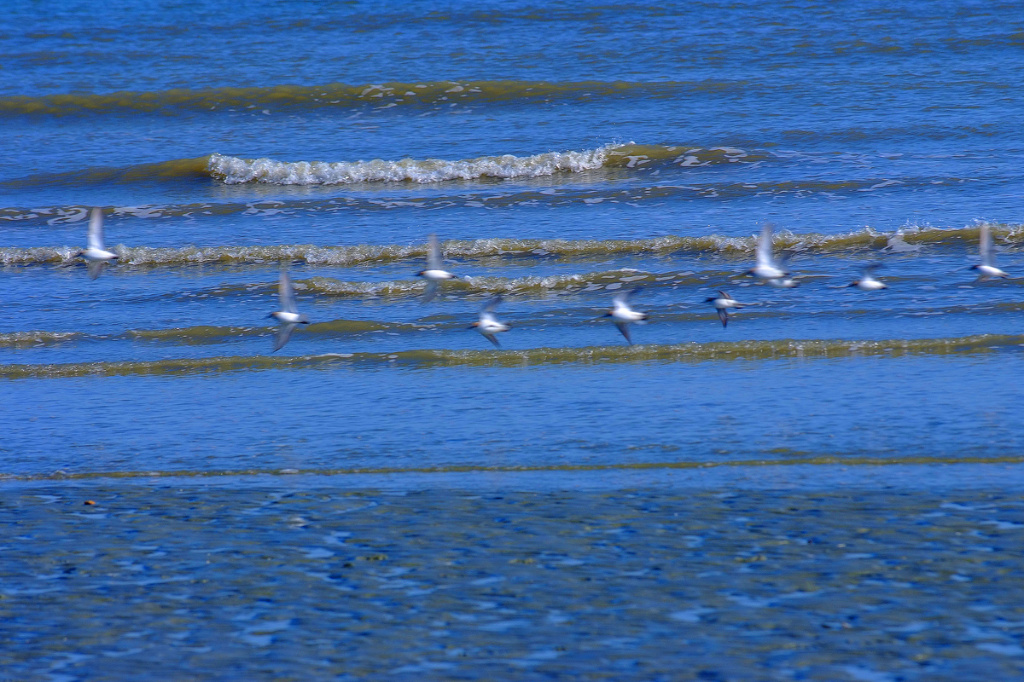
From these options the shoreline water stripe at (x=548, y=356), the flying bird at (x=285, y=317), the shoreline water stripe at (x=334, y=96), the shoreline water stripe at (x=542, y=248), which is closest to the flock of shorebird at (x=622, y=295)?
the flying bird at (x=285, y=317)

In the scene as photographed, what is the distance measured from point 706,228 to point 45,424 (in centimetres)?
660

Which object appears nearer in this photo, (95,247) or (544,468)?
(544,468)

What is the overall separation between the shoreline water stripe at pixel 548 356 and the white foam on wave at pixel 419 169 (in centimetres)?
586

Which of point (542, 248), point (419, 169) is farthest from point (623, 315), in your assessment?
point (419, 169)

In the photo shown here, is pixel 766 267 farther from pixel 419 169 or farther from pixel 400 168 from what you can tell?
pixel 400 168

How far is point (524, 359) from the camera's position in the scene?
7922 mm

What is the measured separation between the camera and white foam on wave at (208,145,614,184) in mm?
13734

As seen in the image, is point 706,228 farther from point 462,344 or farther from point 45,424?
point 45,424

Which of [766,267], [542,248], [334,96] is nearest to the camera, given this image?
[766,267]

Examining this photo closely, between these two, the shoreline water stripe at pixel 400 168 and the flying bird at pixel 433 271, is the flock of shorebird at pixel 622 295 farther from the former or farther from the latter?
the shoreline water stripe at pixel 400 168

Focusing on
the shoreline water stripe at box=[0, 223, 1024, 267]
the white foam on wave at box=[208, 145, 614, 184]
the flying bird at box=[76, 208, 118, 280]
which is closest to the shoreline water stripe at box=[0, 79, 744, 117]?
the white foam on wave at box=[208, 145, 614, 184]

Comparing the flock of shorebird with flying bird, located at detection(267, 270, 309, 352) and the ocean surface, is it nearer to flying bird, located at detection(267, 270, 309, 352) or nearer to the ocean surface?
flying bird, located at detection(267, 270, 309, 352)

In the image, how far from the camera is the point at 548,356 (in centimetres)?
797

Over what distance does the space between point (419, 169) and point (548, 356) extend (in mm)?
6446
